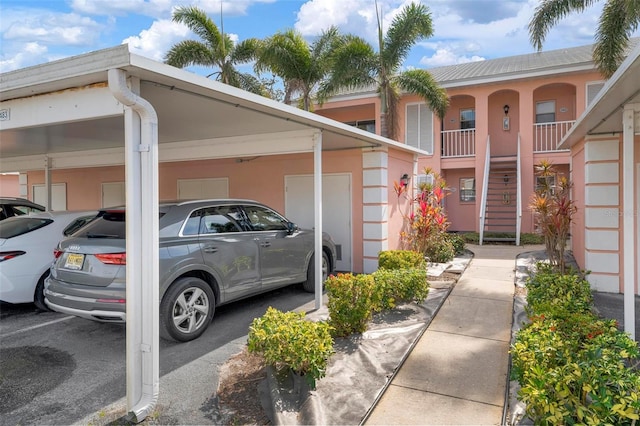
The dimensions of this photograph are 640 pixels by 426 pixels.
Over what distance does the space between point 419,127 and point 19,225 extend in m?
13.4

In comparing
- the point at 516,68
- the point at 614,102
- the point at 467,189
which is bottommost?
the point at 467,189

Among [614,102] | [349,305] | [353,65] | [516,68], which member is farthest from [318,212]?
[516,68]

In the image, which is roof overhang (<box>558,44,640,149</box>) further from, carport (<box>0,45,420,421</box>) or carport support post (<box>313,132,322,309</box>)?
carport support post (<box>313,132,322,309</box>)

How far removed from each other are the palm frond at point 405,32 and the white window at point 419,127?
3.56 metres

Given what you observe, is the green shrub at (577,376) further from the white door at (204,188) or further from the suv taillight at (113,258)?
the white door at (204,188)

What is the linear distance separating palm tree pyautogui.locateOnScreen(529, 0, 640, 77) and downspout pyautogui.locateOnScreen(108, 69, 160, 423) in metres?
9.87

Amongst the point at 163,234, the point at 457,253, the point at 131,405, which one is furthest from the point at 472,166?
the point at 131,405

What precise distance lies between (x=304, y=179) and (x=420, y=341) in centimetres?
522

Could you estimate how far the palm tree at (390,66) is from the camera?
1227cm

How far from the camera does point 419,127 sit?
15.9m

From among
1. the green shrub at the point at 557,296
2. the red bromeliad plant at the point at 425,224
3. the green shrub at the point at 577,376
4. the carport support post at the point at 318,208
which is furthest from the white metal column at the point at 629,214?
the red bromeliad plant at the point at 425,224

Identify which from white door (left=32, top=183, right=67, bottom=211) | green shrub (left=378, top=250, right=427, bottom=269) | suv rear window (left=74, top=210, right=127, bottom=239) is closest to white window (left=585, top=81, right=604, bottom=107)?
green shrub (left=378, top=250, right=427, bottom=269)

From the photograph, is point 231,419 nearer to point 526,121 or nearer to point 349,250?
point 349,250

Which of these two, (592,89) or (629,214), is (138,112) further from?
(592,89)
